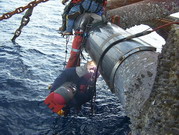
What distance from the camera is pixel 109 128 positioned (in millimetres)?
5871

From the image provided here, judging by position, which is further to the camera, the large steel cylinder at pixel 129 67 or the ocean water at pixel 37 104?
the ocean water at pixel 37 104

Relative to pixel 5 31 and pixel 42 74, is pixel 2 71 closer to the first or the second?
pixel 42 74

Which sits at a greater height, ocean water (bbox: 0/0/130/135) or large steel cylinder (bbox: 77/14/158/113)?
large steel cylinder (bbox: 77/14/158/113)

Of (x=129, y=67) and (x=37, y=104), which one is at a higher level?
(x=129, y=67)

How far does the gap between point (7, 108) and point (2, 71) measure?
279cm

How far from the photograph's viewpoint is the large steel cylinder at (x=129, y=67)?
248 cm

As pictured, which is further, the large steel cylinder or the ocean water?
the ocean water

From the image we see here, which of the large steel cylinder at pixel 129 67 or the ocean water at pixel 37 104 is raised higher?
the large steel cylinder at pixel 129 67

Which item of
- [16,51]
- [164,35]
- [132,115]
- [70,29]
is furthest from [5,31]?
[132,115]

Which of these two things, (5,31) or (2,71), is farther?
(5,31)

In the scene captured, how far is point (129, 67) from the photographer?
2.92 m

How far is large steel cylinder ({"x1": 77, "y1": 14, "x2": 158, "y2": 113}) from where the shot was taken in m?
2.48

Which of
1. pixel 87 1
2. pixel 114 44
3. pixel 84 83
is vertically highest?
pixel 87 1

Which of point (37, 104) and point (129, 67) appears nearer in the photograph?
point (129, 67)
